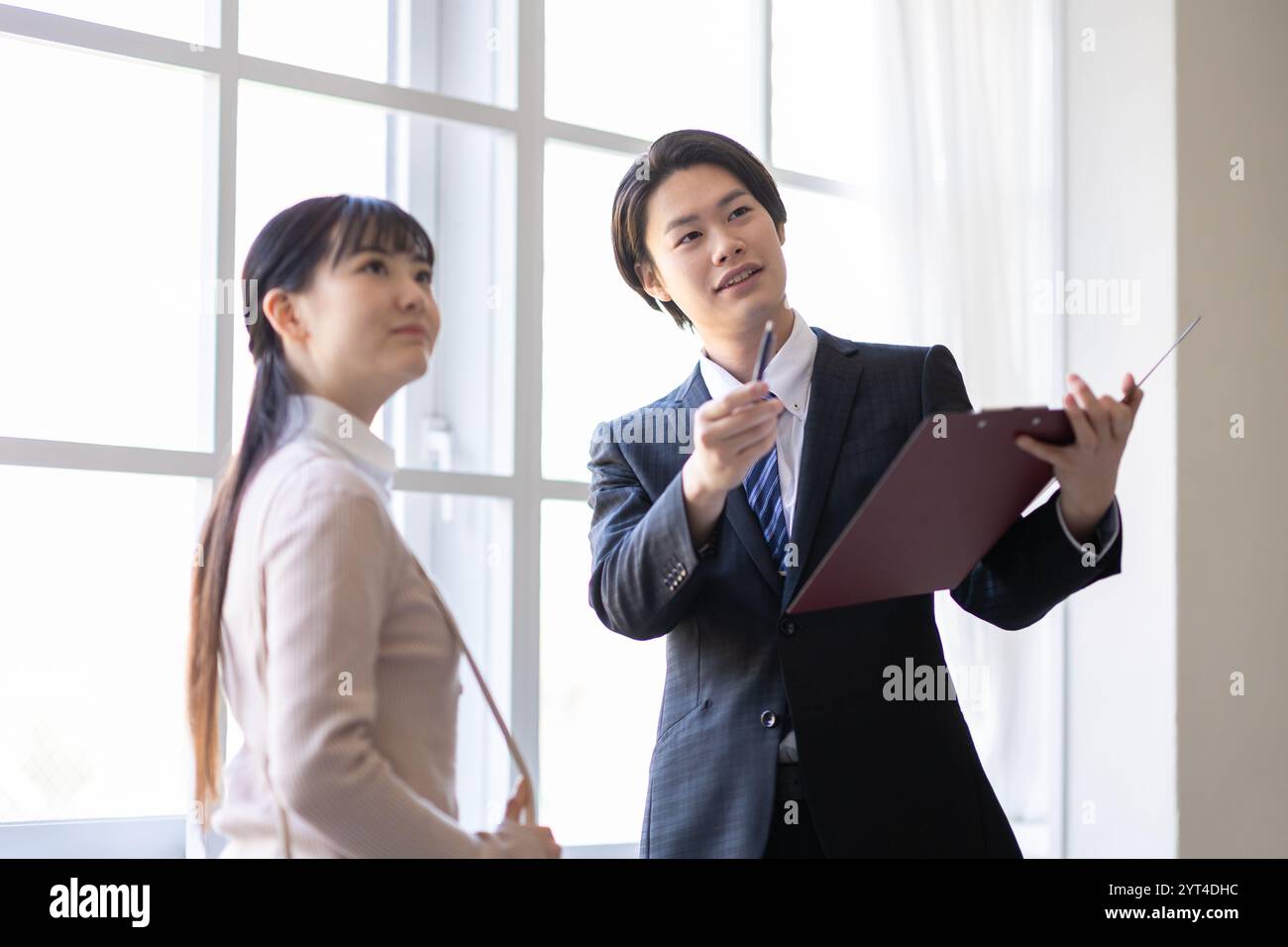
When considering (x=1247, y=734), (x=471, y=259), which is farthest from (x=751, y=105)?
(x=1247, y=734)

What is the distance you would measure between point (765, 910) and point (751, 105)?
235cm

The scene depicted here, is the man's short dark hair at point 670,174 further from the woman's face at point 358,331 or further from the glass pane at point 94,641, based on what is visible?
the glass pane at point 94,641

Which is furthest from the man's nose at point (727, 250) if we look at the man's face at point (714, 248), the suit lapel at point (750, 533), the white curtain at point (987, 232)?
the white curtain at point (987, 232)

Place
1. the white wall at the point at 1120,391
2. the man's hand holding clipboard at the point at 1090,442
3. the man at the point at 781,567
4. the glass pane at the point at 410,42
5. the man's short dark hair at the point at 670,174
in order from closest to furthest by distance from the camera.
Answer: the man's hand holding clipboard at the point at 1090,442 → the man at the point at 781,567 → the man's short dark hair at the point at 670,174 → the glass pane at the point at 410,42 → the white wall at the point at 1120,391

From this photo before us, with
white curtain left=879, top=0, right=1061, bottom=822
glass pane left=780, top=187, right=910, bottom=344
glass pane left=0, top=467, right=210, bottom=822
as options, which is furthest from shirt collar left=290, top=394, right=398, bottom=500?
white curtain left=879, top=0, right=1061, bottom=822

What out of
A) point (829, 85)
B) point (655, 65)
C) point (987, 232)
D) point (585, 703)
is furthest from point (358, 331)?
point (987, 232)

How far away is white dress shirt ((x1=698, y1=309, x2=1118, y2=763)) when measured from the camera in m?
1.53

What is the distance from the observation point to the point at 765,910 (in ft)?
3.70

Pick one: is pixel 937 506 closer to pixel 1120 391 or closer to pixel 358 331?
pixel 358 331

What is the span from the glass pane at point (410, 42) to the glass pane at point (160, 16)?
14cm

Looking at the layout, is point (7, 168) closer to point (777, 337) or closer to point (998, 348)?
point (777, 337)

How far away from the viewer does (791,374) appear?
1.57m

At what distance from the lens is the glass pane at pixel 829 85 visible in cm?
318

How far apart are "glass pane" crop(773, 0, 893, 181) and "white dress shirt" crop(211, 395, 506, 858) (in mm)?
2444
